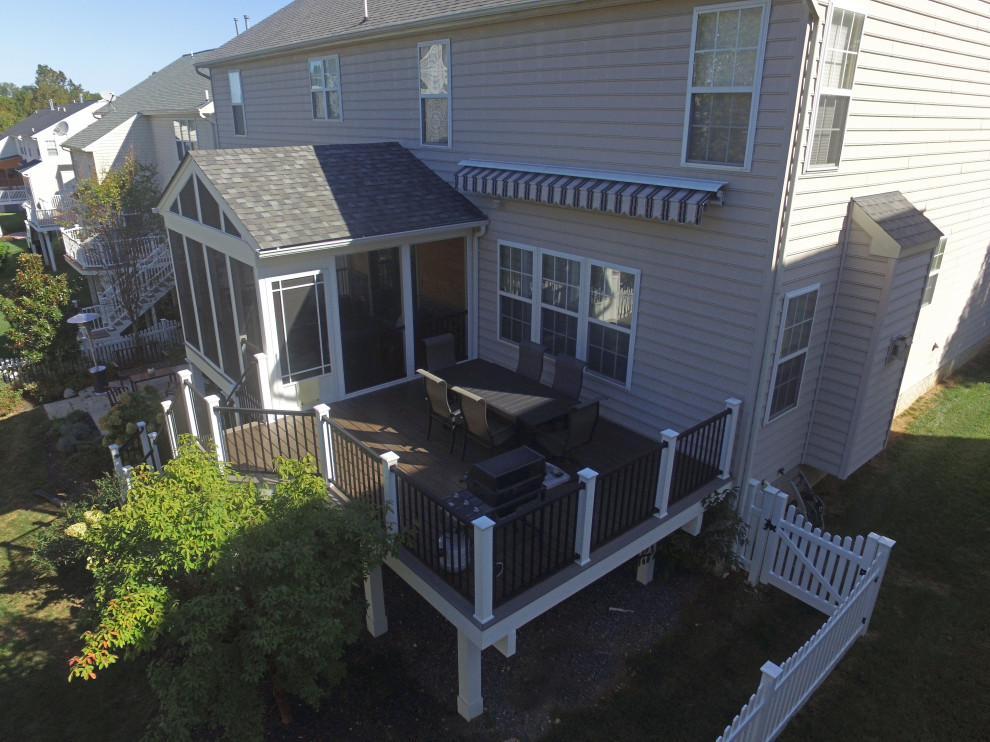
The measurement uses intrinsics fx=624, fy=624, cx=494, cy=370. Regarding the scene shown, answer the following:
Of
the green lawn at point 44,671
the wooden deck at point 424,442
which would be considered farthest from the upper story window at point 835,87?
the green lawn at point 44,671

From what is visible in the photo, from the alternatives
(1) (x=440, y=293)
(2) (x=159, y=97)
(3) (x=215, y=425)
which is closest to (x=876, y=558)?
(3) (x=215, y=425)

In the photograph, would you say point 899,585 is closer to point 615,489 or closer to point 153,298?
point 615,489

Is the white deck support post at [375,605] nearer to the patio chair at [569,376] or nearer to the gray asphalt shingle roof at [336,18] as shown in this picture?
the patio chair at [569,376]

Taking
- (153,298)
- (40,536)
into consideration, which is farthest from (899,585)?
(153,298)

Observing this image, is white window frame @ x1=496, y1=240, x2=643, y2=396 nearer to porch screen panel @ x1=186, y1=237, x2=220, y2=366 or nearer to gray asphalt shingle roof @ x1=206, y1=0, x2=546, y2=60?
gray asphalt shingle roof @ x1=206, y1=0, x2=546, y2=60

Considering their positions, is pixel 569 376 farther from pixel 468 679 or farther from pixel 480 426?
pixel 468 679

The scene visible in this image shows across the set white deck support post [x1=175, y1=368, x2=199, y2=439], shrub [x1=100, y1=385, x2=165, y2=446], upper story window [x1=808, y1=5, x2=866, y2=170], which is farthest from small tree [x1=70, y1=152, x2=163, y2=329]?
upper story window [x1=808, y1=5, x2=866, y2=170]

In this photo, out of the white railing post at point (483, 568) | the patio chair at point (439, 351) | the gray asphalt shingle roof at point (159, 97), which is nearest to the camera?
the white railing post at point (483, 568)
